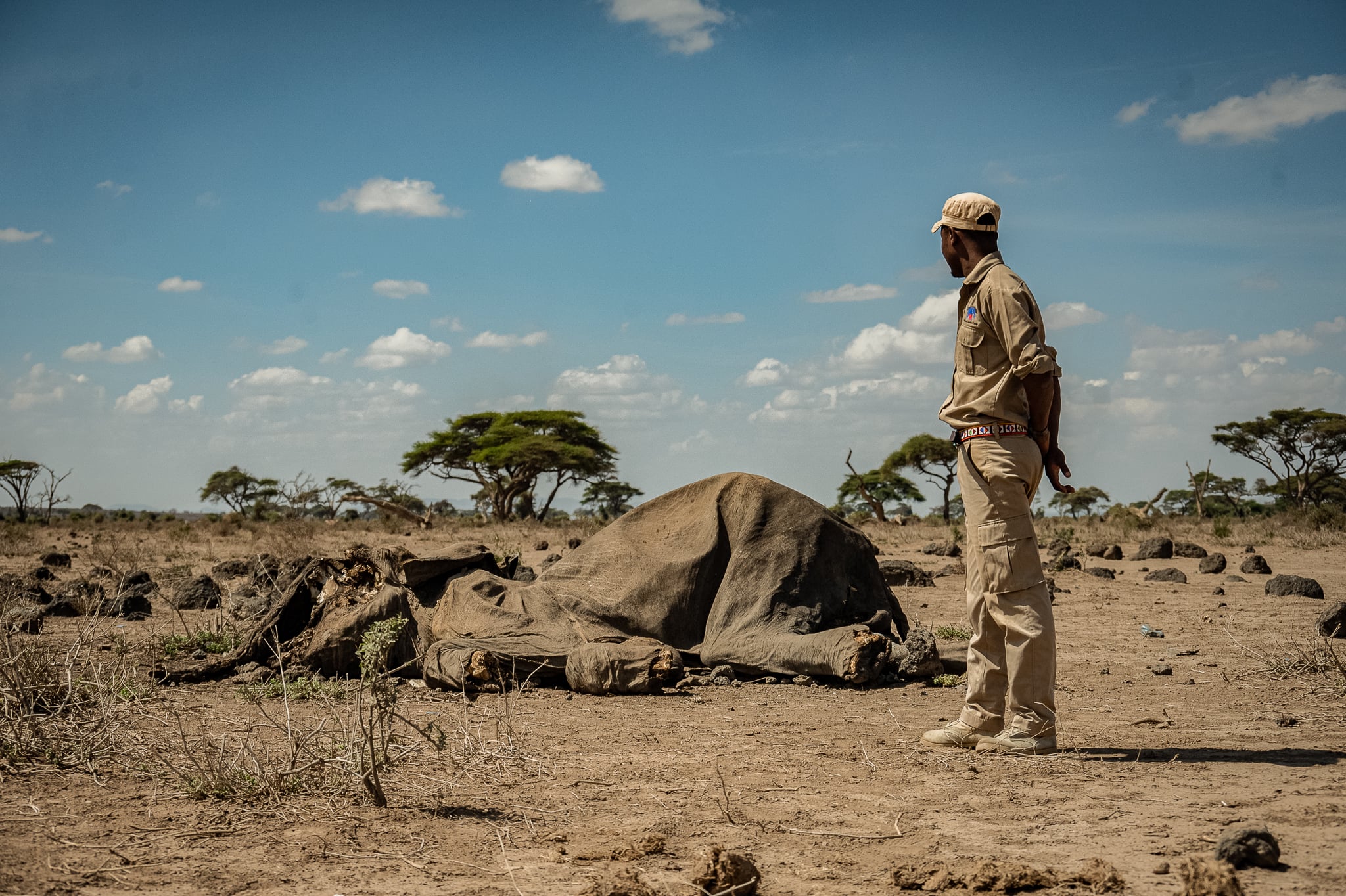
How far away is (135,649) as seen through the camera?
7.66m

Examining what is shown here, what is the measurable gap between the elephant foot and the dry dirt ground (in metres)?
0.16

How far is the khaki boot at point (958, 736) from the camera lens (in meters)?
4.88

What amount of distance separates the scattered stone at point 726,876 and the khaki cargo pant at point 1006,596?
2.05 m

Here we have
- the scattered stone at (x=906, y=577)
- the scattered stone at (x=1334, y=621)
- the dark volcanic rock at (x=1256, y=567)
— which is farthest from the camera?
the dark volcanic rock at (x=1256, y=567)

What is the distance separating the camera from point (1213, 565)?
14.0 metres

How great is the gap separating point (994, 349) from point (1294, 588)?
8239 mm

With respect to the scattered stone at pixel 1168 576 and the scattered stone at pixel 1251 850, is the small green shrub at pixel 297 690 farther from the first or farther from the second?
the scattered stone at pixel 1168 576

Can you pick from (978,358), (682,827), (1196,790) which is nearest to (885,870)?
(682,827)

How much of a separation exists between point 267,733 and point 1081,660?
5.72 m

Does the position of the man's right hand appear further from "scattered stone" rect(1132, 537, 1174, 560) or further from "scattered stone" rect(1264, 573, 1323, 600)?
"scattered stone" rect(1132, 537, 1174, 560)

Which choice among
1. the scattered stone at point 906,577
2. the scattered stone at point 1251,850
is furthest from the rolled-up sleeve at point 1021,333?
the scattered stone at point 906,577

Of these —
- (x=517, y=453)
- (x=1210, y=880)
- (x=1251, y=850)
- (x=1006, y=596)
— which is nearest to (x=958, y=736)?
(x=1006, y=596)

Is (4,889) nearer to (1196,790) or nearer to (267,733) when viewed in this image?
(267,733)

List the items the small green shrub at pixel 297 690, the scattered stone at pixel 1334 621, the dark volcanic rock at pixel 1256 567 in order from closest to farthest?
the small green shrub at pixel 297 690 → the scattered stone at pixel 1334 621 → the dark volcanic rock at pixel 1256 567
